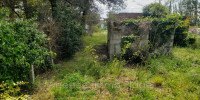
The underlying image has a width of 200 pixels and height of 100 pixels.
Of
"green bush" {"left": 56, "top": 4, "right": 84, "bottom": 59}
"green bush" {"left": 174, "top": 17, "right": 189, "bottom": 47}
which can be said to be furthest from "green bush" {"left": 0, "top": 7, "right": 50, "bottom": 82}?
"green bush" {"left": 174, "top": 17, "right": 189, "bottom": 47}

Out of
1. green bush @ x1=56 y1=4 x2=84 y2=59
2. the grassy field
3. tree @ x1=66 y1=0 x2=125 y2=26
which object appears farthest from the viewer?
tree @ x1=66 y1=0 x2=125 y2=26

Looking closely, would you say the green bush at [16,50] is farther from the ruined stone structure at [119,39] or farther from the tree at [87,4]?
the tree at [87,4]

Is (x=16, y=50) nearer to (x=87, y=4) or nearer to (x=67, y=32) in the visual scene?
(x=67, y=32)

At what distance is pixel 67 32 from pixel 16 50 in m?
3.45

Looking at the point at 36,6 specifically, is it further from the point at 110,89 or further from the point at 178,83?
the point at 178,83

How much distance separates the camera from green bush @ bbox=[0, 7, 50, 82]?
247 centimetres

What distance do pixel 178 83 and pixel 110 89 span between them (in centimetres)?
192

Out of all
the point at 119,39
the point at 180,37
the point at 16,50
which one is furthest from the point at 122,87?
the point at 180,37

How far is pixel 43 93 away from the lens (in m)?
3.06

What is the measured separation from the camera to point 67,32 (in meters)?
5.98

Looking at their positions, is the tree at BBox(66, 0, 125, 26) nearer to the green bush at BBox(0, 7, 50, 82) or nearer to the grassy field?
the green bush at BBox(0, 7, 50, 82)

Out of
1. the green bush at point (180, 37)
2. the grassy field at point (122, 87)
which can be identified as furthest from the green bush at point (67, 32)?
the green bush at point (180, 37)

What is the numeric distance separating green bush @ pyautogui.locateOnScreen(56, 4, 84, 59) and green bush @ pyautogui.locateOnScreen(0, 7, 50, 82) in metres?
2.51

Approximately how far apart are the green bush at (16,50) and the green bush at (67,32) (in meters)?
2.51
